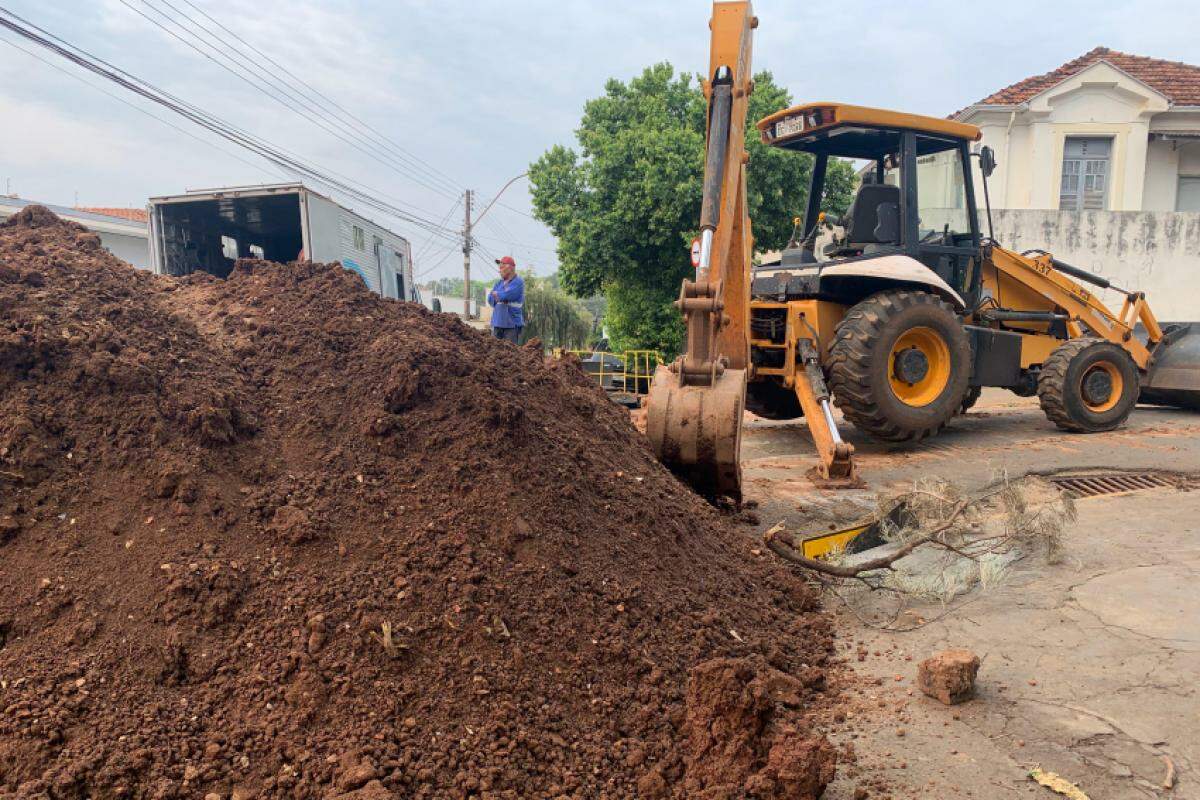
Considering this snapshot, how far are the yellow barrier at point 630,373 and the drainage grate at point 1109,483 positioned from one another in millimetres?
6915

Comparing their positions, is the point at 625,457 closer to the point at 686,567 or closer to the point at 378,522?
the point at 686,567

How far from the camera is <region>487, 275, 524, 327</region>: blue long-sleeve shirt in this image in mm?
9039

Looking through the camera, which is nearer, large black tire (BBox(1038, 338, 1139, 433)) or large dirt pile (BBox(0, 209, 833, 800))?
large dirt pile (BBox(0, 209, 833, 800))

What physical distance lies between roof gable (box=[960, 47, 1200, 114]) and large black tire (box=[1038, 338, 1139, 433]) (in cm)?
1063

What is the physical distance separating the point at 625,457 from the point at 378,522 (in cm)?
161

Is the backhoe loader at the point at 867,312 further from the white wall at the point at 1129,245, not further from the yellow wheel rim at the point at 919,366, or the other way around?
the white wall at the point at 1129,245

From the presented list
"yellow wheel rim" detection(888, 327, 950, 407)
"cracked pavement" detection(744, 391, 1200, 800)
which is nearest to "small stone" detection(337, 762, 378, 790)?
"cracked pavement" detection(744, 391, 1200, 800)

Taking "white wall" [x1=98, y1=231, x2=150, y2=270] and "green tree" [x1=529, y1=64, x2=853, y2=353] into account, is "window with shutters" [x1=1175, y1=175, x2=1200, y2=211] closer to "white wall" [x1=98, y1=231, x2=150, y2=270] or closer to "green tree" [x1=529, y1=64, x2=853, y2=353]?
"green tree" [x1=529, y1=64, x2=853, y2=353]

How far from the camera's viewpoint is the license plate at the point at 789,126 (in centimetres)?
732

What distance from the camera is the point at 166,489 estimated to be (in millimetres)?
3064

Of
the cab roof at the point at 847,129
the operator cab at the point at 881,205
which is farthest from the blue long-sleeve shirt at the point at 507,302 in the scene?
the cab roof at the point at 847,129

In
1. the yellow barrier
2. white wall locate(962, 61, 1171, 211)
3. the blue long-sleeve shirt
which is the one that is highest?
white wall locate(962, 61, 1171, 211)

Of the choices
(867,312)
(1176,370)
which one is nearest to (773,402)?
(867,312)

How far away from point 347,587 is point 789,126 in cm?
627
